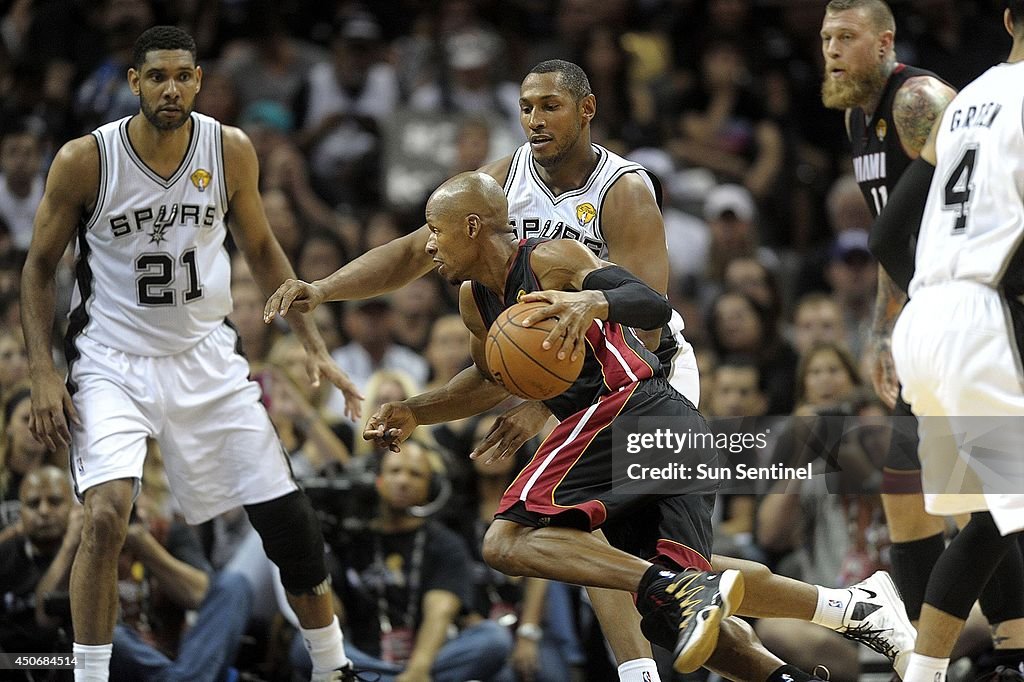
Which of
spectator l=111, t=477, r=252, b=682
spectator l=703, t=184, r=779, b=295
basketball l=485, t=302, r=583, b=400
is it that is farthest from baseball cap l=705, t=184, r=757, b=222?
basketball l=485, t=302, r=583, b=400

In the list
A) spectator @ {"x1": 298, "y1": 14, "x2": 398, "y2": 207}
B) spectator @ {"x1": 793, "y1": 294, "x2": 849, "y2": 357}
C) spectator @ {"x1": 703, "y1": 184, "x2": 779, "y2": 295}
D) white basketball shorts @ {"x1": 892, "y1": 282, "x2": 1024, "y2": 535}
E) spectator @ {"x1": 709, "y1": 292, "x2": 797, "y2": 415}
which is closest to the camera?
white basketball shorts @ {"x1": 892, "y1": 282, "x2": 1024, "y2": 535}

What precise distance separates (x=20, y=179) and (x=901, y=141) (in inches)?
264

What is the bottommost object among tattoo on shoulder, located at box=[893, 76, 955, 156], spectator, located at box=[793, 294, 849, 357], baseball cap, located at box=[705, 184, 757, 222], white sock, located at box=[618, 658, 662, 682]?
white sock, located at box=[618, 658, 662, 682]

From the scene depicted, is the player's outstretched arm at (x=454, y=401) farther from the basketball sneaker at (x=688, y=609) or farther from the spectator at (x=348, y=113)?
the spectator at (x=348, y=113)

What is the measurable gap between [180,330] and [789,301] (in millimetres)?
6133

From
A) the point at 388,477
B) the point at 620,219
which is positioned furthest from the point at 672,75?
the point at 620,219

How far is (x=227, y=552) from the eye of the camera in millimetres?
7832

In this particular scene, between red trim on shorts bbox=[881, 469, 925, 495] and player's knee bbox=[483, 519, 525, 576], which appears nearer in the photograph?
player's knee bbox=[483, 519, 525, 576]

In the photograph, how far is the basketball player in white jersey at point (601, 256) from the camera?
527 cm

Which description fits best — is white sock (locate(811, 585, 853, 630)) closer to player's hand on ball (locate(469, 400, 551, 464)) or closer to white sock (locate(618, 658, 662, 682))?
white sock (locate(618, 658, 662, 682))

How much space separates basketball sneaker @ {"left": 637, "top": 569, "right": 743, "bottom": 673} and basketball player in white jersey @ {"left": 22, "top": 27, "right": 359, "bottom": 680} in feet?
6.19

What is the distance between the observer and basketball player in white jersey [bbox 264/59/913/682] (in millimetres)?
5273

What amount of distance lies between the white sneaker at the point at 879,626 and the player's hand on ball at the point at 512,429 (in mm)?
1469

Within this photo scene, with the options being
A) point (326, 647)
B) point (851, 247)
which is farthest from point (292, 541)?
point (851, 247)
